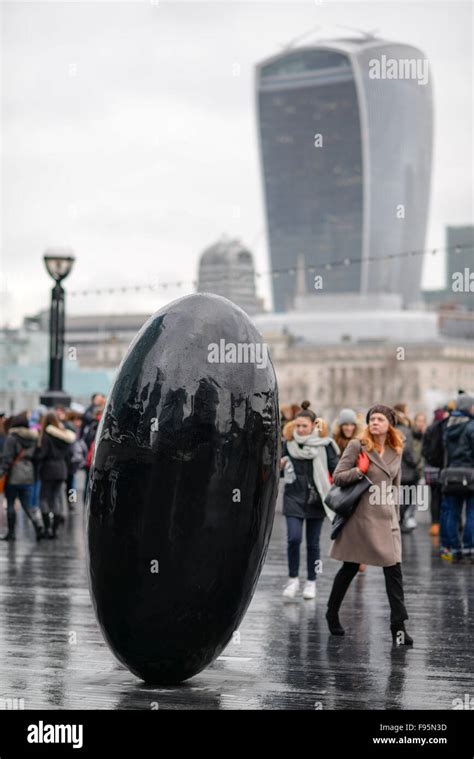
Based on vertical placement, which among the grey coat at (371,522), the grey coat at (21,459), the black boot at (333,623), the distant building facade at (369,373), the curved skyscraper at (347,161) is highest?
the curved skyscraper at (347,161)

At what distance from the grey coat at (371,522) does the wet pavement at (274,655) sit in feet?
1.94

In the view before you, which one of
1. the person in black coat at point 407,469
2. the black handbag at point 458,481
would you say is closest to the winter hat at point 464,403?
the black handbag at point 458,481

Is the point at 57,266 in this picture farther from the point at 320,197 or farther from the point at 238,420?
the point at 320,197

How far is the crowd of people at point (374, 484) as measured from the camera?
9.88 metres

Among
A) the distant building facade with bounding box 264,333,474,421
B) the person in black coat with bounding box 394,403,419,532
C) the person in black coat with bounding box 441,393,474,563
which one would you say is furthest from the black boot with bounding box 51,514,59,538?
the distant building facade with bounding box 264,333,474,421

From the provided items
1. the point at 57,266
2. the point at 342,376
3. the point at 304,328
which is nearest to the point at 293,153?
the point at 304,328

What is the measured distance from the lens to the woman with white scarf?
12219mm

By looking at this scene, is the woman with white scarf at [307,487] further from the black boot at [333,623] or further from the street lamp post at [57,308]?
the street lamp post at [57,308]

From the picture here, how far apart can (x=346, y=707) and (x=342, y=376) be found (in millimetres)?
130953

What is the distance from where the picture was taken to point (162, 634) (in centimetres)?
764

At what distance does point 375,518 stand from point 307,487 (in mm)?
2418

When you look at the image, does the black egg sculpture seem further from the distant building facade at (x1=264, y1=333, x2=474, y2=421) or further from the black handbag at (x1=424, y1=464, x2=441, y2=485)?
the distant building facade at (x1=264, y1=333, x2=474, y2=421)

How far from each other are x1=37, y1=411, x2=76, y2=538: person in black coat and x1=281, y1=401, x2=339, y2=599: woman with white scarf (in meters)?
5.34
